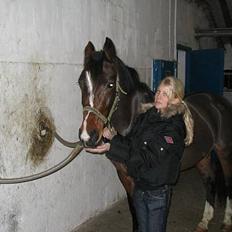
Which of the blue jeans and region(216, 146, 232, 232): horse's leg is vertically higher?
the blue jeans

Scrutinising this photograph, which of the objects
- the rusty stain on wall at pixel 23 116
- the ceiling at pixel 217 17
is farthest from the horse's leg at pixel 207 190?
the ceiling at pixel 217 17

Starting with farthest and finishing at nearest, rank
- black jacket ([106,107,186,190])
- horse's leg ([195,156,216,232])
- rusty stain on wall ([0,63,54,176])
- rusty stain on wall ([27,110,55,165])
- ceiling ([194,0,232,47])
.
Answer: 1. ceiling ([194,0,232,47])
2. horse's leg ([195,156,216,232])
3. rusty stain on wall ([27,110,55,165])
4. rusty stain on wall ([0,63,54,176])
5. black jacket ([106,107,186,190])

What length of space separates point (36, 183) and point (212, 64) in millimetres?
4462

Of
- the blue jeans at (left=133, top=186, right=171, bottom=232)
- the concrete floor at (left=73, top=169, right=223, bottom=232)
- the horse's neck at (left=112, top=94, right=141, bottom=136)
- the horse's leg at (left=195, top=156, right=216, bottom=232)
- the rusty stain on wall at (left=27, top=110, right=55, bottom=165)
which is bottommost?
the concrete floor at (left=73, top=169, right=223, bottom=232)

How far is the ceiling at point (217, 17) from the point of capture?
A: 7289 mm

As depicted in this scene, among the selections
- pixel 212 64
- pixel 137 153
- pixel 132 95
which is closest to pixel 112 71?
pixel 132 95

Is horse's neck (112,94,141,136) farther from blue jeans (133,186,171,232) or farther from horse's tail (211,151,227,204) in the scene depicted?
horse's tail (211,151,227,204)

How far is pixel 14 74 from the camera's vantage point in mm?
2484

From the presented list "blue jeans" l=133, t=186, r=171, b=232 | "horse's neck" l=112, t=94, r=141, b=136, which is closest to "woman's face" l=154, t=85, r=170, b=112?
"blue jeans" l=133, t=186, r=171, b=232

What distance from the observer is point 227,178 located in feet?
12.1

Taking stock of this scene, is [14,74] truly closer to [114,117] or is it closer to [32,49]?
[32,49]

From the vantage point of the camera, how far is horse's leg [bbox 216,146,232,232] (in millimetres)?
3553

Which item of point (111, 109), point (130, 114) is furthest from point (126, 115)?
point (111, 109)

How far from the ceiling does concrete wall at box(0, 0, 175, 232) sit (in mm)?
3570
